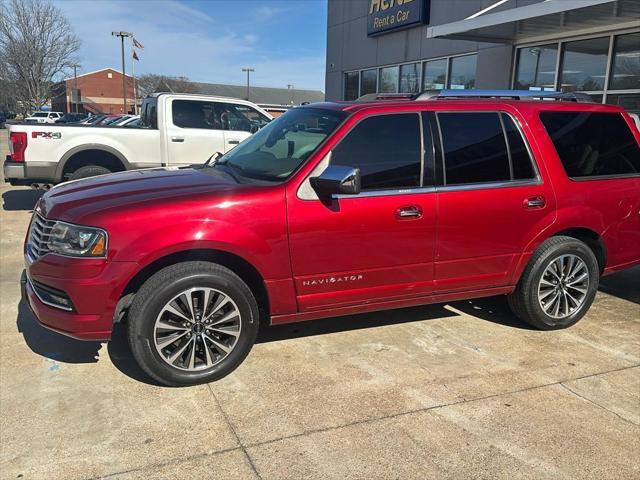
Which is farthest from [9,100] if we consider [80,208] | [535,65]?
[80,208]

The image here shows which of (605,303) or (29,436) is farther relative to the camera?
(605,303)

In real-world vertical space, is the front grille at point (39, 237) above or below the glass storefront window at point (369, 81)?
below

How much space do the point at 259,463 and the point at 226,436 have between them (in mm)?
314

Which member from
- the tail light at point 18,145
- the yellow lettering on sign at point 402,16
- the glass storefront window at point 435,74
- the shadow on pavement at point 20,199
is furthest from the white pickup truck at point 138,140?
the yellow lettering on sign at point 402,16

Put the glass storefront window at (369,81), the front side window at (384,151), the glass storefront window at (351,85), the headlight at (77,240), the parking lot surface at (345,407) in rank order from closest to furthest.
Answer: the parking lot surface at (345,407), the headlight at (77,240), the front side window at (384,151), the glass storefront window at (369,81), the glass storefront window at (351,85)

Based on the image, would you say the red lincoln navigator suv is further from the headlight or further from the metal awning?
the metal awning

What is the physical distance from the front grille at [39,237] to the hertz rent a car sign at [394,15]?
12963 mm

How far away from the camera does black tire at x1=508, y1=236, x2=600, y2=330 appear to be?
14.6ft

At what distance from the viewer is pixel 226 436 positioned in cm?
303

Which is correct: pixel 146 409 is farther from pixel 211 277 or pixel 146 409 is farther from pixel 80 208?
pixel 80 208

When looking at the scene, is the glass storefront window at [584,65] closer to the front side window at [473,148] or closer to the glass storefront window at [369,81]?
the front side window at [473,148]

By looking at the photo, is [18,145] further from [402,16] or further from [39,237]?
[402,16]

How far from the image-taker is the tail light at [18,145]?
26.8ft

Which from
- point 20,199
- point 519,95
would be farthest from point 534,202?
point 20,199
